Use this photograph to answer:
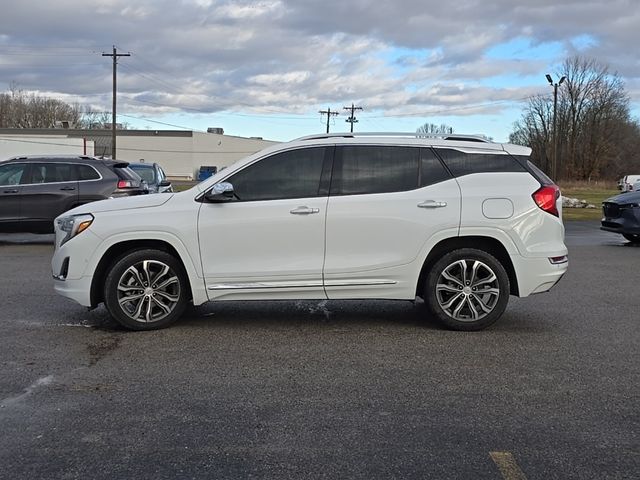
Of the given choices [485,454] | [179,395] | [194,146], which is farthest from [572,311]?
[194,146]

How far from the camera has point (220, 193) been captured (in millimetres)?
6152

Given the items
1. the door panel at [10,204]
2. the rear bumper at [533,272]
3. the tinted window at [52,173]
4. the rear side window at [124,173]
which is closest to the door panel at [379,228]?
the rear bumper at [533,272]

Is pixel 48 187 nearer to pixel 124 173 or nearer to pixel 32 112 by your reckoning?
pixel 124 173

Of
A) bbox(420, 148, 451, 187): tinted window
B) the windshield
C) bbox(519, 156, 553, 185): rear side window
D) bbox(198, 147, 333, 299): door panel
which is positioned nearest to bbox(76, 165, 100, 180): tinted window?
the windshield

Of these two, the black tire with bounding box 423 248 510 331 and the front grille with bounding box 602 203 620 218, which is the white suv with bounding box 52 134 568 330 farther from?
the front grille with bounding box 602 203 620 218

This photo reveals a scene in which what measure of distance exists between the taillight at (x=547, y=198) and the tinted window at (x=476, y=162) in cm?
28

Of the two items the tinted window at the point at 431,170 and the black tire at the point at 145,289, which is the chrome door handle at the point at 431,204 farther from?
the black tire at the point at 145,289

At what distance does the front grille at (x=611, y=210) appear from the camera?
46.9 feet

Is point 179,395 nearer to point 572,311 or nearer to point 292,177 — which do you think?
point 292,177

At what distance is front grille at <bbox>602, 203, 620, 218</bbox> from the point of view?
14289 mm

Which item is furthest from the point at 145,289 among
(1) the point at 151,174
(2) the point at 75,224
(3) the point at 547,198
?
(1) the point at 151,174

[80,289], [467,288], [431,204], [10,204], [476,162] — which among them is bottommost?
[80,289]

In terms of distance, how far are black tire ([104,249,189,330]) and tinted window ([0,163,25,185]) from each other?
8201mm

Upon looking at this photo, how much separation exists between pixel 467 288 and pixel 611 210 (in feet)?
31.7
